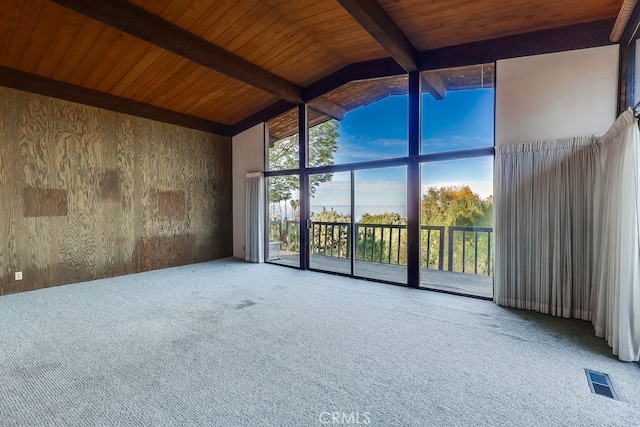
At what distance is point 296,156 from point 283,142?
0.51 meters

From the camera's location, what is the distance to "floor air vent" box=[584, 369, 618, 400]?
206 centimetres

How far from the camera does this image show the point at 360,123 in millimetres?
5191

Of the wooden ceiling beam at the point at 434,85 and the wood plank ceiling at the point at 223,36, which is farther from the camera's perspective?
the wooden ceiling beam at the point at 434,85

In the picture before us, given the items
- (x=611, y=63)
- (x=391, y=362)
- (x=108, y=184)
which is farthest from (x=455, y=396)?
(x=108, y=184)

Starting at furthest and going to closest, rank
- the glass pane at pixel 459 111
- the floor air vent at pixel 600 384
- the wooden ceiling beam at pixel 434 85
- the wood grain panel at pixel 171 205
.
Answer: the wood grain panel at pixel 171 205 → the wooden ceiling beam at pixel 434 85 → the glass pane at pixel 459 111 → the floor air vent at pixel 600 384

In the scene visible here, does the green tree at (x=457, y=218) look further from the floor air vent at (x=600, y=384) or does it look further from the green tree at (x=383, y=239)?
the floor air vent at (x=600, y=384)

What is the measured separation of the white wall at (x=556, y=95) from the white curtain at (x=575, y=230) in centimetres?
23

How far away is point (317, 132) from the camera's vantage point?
5.83 m

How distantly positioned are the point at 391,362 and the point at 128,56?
16.3ft

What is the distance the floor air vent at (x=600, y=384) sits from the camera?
6.77ft

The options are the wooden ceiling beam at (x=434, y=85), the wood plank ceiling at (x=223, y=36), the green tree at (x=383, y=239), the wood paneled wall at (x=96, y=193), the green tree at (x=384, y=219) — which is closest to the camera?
the wood plank ceiling at (x=223, y=36)

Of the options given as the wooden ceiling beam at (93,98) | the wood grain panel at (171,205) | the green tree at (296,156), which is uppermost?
the wooden ceiling beam at (93,98)

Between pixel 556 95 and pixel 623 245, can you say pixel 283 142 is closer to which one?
pixel 556 95


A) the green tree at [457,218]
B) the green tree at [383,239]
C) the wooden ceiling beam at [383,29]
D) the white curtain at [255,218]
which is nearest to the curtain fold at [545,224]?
the green tree at [457,218]
